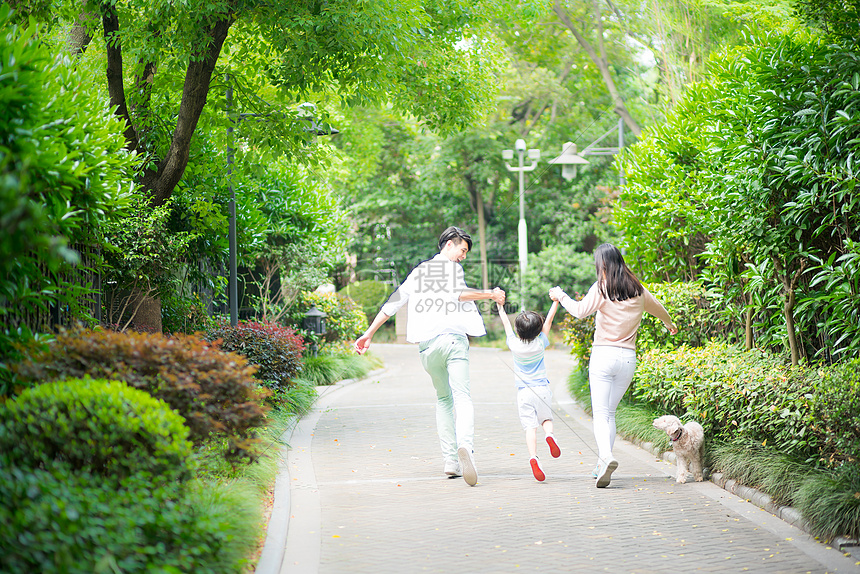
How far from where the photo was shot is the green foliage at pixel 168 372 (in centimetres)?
421

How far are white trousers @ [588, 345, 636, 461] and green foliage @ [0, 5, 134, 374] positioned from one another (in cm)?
397

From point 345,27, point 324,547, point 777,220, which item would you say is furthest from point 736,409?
point 345,27

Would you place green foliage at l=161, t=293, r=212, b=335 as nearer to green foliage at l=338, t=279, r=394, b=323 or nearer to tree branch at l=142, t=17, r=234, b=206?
tree branch at l=142, t=17, r=234, b=206

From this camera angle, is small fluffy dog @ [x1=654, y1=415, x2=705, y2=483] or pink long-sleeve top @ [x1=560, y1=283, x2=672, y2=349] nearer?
pink long-sleeve top @ [x1=560, y1=283, x2=672, y2=349]

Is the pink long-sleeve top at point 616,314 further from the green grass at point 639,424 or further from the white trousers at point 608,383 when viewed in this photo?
the green grass at point 639,424

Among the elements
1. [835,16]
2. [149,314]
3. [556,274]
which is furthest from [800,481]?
[556,274]

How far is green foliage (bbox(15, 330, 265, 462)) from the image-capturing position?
421 cm

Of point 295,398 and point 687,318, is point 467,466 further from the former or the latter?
point 295,398

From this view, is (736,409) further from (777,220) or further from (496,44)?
(496,44)

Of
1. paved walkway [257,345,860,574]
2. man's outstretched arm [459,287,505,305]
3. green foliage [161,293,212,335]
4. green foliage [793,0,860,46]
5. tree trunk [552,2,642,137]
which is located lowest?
paved walkway [257,345,860,574]

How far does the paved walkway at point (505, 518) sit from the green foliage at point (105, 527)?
0.89 m

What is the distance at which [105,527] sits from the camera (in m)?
3.16

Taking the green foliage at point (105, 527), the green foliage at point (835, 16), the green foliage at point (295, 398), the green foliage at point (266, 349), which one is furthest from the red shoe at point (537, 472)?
the green foliage at point (835, 16)

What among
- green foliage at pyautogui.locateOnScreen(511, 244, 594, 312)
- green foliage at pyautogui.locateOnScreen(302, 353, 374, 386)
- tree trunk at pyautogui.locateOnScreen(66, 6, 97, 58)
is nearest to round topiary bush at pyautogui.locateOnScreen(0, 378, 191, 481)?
tree trunk at pyautogui.locateOnScreen(66, 6, 97, 58)
